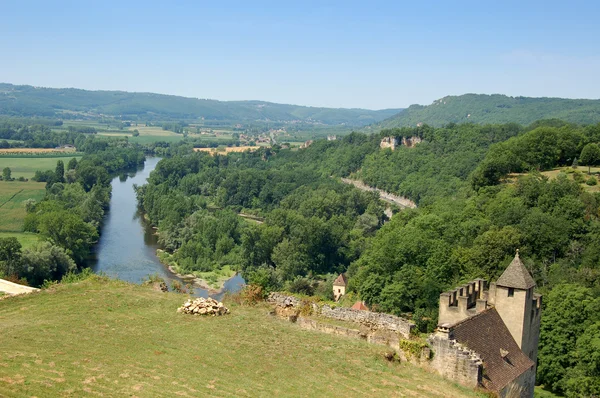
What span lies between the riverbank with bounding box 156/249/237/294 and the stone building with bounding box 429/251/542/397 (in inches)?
1510

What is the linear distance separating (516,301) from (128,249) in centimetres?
5781

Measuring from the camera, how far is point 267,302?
25.0 meters

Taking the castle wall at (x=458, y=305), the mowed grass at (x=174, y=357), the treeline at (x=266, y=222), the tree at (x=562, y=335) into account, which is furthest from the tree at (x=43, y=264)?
the castle wall at (x=458, y=305)

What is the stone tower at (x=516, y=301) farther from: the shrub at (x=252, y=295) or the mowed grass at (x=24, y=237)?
the mowed grass at (x=24, y=237)

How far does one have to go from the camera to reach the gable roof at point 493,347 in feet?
63.6

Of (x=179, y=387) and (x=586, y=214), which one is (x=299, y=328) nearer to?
(x=179, y=387)

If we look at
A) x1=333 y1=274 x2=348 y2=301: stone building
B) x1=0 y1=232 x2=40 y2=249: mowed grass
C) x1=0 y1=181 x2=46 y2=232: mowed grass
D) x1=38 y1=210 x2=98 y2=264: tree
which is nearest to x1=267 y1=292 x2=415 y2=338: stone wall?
x1=333 y1=274 x2=348 y2=301: stone building

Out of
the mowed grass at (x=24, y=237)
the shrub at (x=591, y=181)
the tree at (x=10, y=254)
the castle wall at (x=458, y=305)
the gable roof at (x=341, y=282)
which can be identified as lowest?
the mowed grass at (x=24, y=237)

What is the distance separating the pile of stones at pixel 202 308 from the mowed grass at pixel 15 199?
57661mm

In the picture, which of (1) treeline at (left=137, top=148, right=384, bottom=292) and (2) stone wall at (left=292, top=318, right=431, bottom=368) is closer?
(2) stone wall at (left=292, top=318, right=431, bottom=368)

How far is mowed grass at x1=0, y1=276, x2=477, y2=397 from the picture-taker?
1600cm

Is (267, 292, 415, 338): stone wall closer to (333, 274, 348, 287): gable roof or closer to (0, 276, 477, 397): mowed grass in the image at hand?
(0, 276, 477, 397): mowed grass

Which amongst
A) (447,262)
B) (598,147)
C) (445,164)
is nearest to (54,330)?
(447,262)

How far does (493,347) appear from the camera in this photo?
20.8 metres
